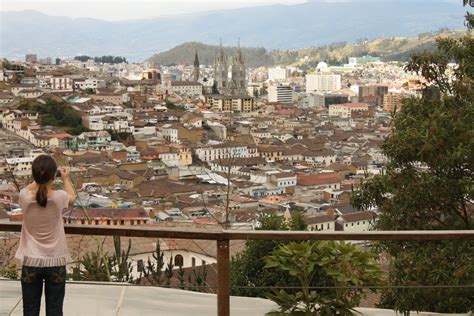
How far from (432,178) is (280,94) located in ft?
197

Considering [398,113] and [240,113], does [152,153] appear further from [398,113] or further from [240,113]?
[398,113]

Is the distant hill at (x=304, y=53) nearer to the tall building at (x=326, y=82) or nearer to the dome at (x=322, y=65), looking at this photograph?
the dome at (x=322, y=65)

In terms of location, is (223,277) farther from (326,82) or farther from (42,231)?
(326,82)

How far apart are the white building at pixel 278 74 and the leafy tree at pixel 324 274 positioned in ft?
266

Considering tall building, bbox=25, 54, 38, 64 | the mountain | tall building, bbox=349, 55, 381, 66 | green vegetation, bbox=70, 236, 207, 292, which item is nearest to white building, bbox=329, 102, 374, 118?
tall building, bbox=25, 54, 38, 64

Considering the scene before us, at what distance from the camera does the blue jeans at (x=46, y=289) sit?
1314mm

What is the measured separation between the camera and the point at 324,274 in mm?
1480

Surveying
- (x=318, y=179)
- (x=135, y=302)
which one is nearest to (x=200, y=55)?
(x=318, y=179)

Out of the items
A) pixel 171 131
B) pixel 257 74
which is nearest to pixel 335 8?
pixel 257 74

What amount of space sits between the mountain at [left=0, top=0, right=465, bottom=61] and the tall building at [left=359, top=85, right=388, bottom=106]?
35189 mm

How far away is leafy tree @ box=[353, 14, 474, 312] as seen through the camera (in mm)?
2410

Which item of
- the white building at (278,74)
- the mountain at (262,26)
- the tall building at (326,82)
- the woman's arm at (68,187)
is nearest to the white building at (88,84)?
the tall building at (326,82)

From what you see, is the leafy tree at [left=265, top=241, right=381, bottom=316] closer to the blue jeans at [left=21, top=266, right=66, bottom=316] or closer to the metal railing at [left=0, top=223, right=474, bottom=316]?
the metal railing at [left=0, top=223, right=474, bottom=316]

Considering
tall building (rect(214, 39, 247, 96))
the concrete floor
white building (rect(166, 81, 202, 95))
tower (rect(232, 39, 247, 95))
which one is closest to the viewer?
the concrete floor
